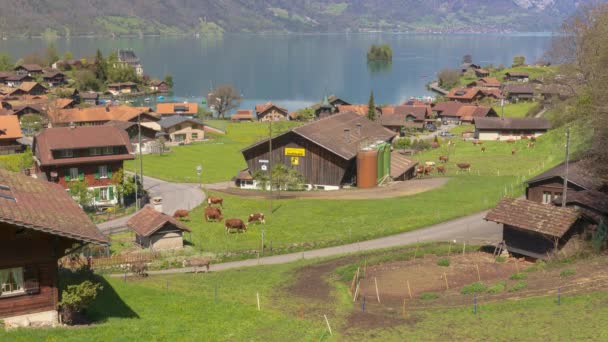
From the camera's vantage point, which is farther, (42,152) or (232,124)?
(232,124)

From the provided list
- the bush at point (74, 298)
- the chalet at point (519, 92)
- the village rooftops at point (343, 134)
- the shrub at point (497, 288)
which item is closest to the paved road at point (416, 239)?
the shrub at point (497, 288)

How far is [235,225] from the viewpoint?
4059 cm

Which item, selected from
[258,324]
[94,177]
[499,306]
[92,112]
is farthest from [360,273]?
[92,112]

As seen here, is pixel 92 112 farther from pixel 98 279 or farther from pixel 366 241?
pixel 98 279

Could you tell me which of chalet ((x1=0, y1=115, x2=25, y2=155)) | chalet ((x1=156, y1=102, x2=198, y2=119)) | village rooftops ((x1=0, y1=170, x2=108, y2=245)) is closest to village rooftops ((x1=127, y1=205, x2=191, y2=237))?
village rooftops ((x1=0, y1=170, x2=108, y2=245))

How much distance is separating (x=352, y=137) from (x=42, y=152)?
27.5 meters

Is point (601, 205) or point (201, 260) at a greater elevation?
point (601, 205)

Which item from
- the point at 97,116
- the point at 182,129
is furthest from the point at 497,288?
the point at 97,116

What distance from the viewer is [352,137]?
64.1 meters

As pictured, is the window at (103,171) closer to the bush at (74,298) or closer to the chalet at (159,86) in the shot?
the bush at (74,298)

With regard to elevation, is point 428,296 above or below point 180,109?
A: above

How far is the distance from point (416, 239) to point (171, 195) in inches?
914

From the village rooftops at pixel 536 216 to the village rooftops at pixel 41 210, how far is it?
21089 mm

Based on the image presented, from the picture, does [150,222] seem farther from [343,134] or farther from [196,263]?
[343,134]
